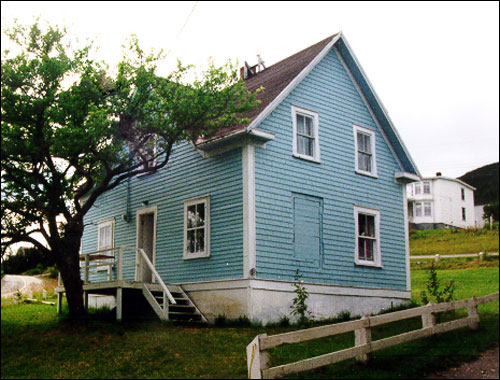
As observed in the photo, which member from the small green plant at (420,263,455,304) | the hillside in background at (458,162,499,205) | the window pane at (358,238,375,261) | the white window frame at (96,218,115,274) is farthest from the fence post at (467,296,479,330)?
the hillside in background at (458,162,499,205)

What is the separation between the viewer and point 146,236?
67.3 ft

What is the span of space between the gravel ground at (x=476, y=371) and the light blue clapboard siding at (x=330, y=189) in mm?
6599

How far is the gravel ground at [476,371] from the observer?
30.8ft

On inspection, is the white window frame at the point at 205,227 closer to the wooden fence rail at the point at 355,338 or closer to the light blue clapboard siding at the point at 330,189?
the light blue clapboard siding at the point at 330,189

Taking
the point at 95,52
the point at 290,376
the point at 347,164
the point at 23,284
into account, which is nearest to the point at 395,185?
the point at 347,164

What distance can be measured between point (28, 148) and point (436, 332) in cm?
969

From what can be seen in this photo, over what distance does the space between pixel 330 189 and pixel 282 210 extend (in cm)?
223

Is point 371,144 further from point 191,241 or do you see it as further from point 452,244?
point 452,244

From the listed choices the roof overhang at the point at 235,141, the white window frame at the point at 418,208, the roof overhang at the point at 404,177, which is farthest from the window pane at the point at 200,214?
the white window frame at the point at 418,208

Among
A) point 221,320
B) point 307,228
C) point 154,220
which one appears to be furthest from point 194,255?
point 307,228

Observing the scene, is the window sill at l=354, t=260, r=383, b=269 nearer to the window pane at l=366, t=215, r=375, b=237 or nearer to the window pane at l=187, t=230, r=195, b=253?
the window pane at l=366, t=215, r=375, b=237

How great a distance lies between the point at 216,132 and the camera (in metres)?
16.7

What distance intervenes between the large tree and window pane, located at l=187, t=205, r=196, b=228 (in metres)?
2.57

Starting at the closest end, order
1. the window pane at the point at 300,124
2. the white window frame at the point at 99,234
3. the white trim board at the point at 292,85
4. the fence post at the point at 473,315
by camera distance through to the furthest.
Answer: the fence post at the point at 473,315 < the white trim board at the point at 292,85 < the window pane at the point at 300,124 < the white window frame at the point at 99,234
